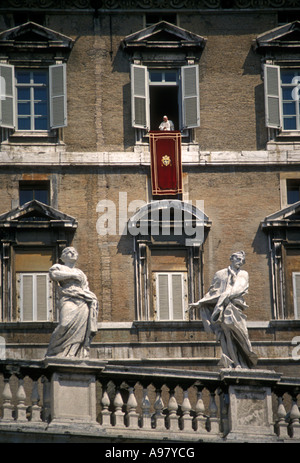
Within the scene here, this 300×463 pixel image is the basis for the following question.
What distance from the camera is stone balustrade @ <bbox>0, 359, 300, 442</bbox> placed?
23141 mm

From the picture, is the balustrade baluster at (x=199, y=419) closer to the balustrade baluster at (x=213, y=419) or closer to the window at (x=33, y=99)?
the balustrade baluster at (x=213, y=419)

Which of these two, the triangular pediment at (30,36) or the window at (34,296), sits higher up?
the triangular pediment at (30,36)

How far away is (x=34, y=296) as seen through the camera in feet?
110

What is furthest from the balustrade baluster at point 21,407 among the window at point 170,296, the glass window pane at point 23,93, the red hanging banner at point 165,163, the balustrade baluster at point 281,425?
the glass window pane at point 23,93

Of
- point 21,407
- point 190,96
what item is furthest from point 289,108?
point 21,407

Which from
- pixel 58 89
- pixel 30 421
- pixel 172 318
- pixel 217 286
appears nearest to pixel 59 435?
pixel 30 421

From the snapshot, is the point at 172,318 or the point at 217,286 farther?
the point at 172,318

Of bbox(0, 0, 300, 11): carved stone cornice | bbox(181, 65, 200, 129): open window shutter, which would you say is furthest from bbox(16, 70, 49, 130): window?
bbox(181, 65, 200, 129): open window shutter

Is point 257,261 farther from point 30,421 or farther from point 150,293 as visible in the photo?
point 30,421

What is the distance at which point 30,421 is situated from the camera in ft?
75.9

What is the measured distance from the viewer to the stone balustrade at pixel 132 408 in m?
23.1

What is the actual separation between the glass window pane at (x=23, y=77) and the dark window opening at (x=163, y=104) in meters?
2.78

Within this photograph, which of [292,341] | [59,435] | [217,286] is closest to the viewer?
[59,435]

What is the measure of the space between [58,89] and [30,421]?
12945mm
